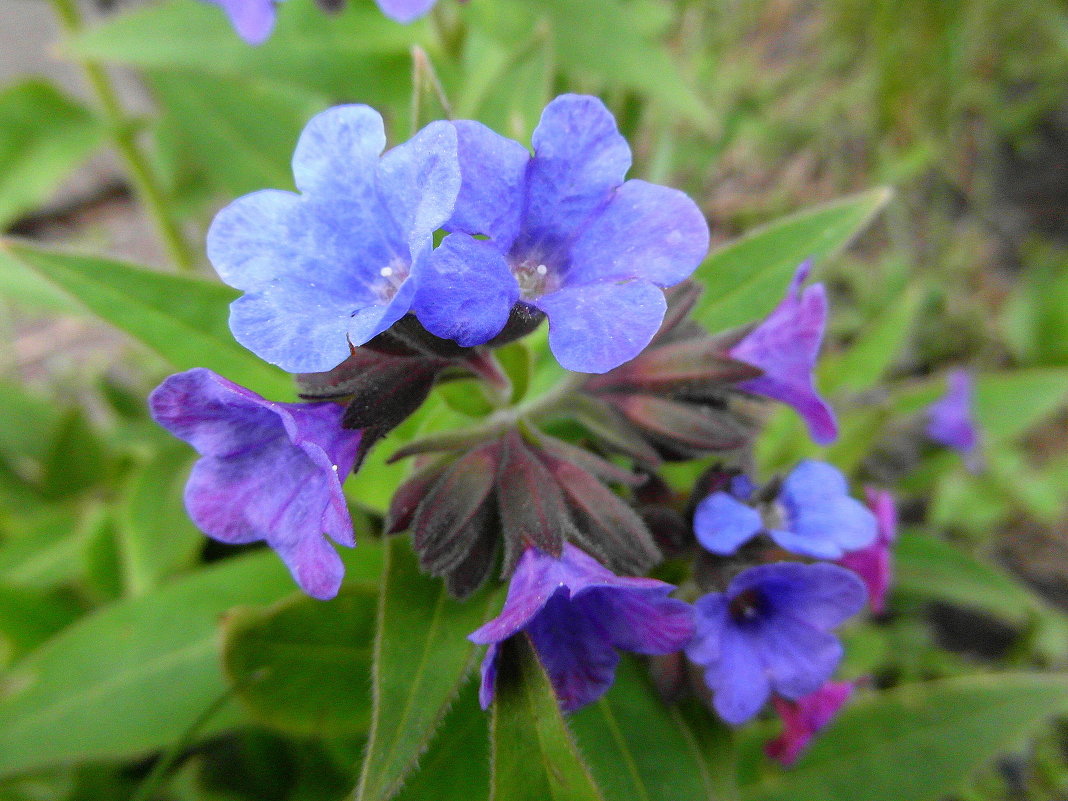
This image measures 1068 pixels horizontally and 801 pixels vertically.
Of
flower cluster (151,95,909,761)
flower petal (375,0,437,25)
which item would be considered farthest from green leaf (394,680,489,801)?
flower petal (375,0,437,25)

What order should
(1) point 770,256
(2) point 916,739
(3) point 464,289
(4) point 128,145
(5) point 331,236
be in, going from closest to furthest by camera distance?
(3) point 464,289
(5) point 331,236
(1) point 770,256
(2) point 916,739
(4) point 128,145

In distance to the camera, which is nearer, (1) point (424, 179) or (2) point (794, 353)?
(1) point (424, 179)

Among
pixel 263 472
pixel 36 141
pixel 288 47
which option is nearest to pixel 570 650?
pixel 263 472

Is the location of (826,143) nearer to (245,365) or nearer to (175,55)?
(175,55)

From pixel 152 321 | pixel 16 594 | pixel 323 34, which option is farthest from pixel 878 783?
pixel 323 34

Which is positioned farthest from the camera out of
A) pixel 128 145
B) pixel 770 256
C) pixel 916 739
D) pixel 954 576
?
pixel 128 145

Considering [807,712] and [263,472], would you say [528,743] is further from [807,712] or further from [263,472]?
[807,712]
